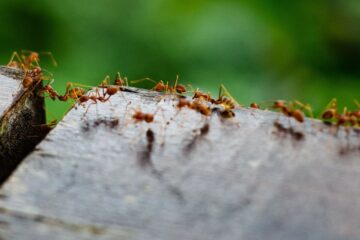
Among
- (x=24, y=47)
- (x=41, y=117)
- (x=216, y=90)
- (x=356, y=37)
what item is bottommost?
(x=41, y=117)

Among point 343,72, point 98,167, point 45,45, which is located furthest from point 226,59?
point 98,167

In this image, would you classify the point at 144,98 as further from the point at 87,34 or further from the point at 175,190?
the point at 87,34

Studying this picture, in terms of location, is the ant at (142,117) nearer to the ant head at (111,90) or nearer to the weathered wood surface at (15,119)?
the ant head at (111,90)

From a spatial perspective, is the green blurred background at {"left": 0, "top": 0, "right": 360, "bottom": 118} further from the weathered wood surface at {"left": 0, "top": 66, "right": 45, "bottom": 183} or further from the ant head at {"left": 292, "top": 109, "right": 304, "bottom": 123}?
the ant head at {"left": 292, "top": 109, "right": 304, "bottom": 123}

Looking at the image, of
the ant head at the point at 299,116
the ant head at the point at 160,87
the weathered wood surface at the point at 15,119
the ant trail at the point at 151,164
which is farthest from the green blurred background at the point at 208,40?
the ant trail at the point at 151,164

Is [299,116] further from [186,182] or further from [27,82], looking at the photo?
[27,82]

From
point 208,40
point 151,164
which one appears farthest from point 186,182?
point 208,40
